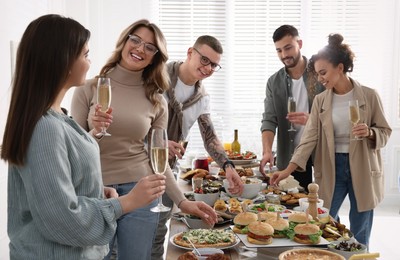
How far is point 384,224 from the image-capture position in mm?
5359

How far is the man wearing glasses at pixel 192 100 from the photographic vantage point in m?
2.95

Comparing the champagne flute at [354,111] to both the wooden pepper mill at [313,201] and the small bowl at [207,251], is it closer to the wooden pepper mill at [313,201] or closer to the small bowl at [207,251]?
the wooden pepper mill at [313,201]

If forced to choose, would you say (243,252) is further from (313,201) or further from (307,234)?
(313,201)

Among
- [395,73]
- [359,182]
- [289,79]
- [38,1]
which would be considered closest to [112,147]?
[359,182]

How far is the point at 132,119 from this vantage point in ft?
7.31

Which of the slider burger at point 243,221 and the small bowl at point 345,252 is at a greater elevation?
the slider burger at point 243,221

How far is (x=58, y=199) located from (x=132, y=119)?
3.26 ft

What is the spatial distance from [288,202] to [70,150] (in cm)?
137

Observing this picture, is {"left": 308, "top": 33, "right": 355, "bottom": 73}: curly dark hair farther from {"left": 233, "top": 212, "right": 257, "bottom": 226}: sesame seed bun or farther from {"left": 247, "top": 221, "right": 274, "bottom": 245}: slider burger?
{"left": 247, "top": 221, "right": 274, "bottom": 245}: slider burger

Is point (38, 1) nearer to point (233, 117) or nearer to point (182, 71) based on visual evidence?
point (182, 71)

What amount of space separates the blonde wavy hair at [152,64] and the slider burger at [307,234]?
38.4 inches

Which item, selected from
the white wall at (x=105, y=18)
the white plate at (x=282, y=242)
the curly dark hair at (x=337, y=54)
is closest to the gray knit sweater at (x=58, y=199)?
the white plate at (x=282, y=242)

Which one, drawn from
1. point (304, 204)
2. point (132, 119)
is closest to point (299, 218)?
point (304, 204)

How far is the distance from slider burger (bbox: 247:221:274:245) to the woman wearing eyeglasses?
0.38m
